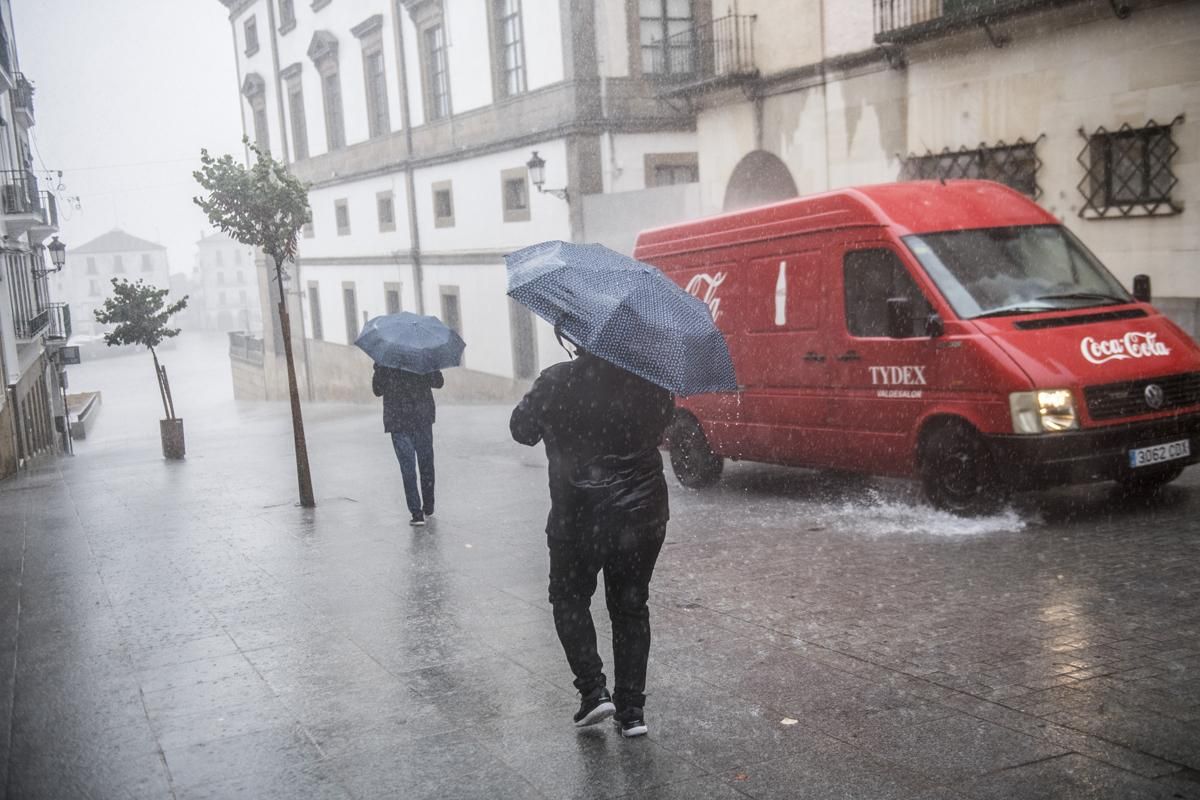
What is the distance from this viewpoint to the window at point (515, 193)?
2680 cm

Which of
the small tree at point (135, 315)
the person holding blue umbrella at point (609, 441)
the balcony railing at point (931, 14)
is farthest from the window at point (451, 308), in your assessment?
the person holding blue umbrella at point (609, 441)

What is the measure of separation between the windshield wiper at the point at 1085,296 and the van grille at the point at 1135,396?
87cm

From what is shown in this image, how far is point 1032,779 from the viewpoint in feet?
14.4

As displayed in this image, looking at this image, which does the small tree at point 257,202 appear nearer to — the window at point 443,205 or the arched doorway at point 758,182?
the arched doorway at point 758,182

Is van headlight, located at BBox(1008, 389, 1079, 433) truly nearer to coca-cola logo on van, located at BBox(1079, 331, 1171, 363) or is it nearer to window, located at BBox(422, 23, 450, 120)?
coca-cola logo on van, located at BBox(1079, 331, 1171, 363)

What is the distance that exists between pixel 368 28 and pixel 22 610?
2897 cm

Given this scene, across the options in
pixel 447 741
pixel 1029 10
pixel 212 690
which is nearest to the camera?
pixel 447 741

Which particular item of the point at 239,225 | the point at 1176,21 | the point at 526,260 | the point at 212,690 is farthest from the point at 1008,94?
the point at 212,690

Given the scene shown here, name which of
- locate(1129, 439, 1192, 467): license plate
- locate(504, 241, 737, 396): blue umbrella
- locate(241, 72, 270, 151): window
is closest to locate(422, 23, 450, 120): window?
locate(241, 72, 270, 151): window

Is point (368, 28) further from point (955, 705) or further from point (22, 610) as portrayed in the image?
point (955, 705)

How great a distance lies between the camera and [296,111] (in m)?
42.1

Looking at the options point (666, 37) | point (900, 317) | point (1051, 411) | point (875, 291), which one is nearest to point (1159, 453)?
point (1051, 411)

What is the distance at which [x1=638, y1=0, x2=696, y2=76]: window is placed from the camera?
25375 millimetres

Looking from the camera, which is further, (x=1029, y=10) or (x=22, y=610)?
(x=1029, y=10)
